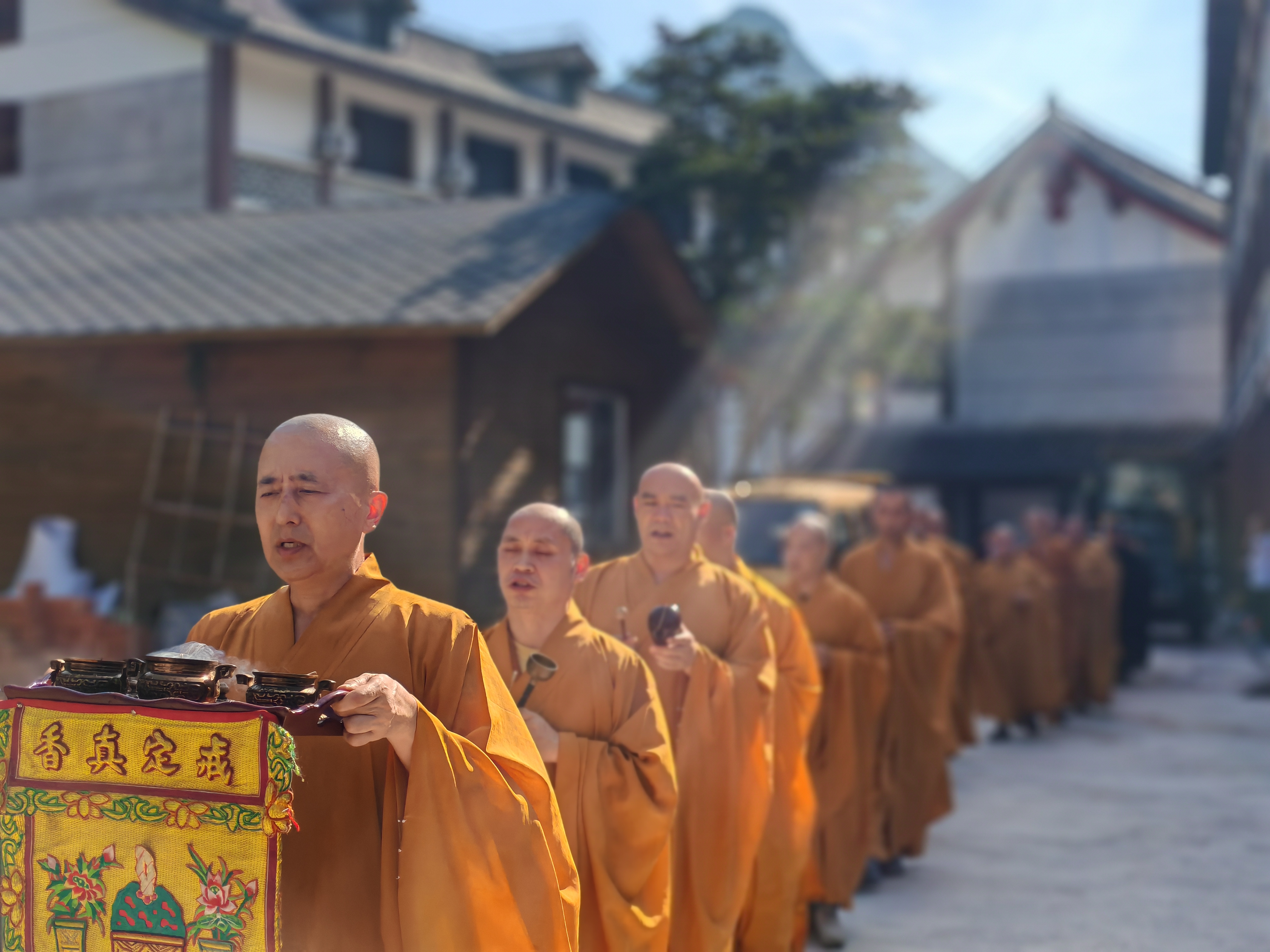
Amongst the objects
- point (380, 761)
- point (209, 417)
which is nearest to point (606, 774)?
point (380, 761)

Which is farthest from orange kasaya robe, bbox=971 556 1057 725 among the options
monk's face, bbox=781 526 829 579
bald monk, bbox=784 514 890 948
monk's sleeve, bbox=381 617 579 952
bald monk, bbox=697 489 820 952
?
monk's sleeve, bbox=381 617 579 952

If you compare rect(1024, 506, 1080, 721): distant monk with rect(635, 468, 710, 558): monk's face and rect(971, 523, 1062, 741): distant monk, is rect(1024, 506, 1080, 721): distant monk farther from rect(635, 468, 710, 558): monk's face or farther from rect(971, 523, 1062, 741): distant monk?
rect(635, 468, 710, 558): monk's face

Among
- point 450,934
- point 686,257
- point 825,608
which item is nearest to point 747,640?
point 825,608

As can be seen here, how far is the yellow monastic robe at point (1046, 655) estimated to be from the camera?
41.4 ft

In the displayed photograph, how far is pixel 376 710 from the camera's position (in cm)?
234

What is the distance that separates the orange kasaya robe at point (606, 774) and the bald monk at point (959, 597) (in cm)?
548

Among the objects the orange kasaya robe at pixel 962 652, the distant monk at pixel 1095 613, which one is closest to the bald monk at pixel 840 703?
the orange kasaya robe at pixel 962 652

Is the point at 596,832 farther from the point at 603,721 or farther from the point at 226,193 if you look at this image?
the point at 226,193

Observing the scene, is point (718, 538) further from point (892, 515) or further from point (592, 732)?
point (892, 515)

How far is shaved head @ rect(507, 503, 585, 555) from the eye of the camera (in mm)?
3846

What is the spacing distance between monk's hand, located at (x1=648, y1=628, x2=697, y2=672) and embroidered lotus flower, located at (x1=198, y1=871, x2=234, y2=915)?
2031 millimetres

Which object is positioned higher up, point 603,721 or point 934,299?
point 934,299

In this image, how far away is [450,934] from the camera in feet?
8.27

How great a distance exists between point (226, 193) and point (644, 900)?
17.2m
